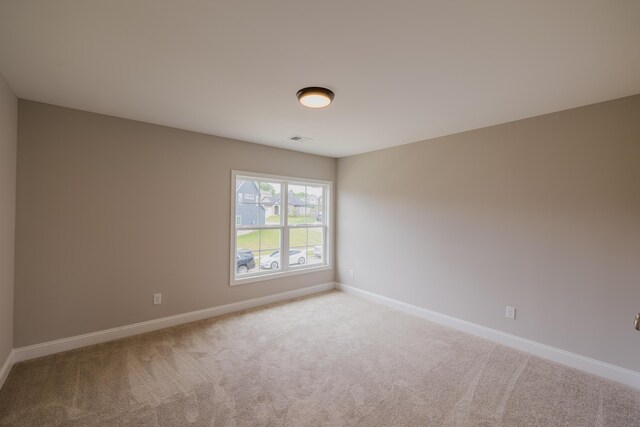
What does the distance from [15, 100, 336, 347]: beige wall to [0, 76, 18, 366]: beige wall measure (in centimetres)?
10

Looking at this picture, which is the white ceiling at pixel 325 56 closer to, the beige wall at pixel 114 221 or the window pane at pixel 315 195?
the beige wall at pixel 114 221

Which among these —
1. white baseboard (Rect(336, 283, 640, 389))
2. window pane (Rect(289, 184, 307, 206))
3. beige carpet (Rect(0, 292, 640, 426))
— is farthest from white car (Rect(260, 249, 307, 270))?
white baseboard (Rect(336, 283, 640, 389))

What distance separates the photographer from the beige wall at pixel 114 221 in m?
2.71

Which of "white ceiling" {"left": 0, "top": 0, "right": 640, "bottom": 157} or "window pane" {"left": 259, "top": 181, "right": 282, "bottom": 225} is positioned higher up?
"white ceiling" {"left": 0, "top": 0, "right": 640, "bottom": 157}

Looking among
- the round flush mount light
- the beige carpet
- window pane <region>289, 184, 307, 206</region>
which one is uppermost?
the round flush mount light

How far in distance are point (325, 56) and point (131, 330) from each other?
11.2ft

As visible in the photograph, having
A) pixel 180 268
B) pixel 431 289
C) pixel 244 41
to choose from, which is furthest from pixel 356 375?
pixel 244 41

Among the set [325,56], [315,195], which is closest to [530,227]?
[325,56]

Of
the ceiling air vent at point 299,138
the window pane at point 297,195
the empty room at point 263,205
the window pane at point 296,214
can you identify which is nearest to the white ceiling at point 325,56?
the empty room at point 263,205

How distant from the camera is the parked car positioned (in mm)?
4191

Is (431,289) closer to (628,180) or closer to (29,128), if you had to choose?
(628,180)

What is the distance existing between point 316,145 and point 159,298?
2.89 m

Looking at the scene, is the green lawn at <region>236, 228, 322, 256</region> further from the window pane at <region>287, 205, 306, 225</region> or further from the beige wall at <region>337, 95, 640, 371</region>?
the beige wall at <region>337, 95, 640, 371</region>

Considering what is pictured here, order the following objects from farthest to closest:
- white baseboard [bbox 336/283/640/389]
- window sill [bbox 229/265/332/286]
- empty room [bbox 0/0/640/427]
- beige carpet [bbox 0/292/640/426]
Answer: window sill [bbox 229/265/332/286], white baseboard [bbox 336/283/640/389], beige carpet [bbox 0/292/640/426], empty room [bbox 0/0/640/427]
